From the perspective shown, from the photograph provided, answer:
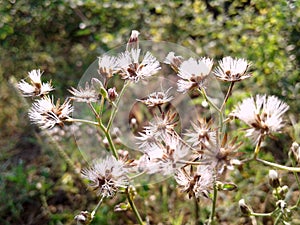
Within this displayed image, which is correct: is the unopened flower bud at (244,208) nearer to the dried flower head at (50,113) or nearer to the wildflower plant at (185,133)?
the wildflower plant at (185,133)

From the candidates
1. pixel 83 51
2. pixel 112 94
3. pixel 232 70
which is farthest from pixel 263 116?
pixel 83 51

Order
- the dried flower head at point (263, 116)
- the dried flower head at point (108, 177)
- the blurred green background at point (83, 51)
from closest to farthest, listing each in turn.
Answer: the dried flower head at point (263, 116) → the dried flower head at point (108, 177) → the blurred green background at point (83, 51)

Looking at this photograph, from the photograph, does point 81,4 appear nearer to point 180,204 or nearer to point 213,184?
point 180,204

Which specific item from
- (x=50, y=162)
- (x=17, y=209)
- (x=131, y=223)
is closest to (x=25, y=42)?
(x=50, y=162)

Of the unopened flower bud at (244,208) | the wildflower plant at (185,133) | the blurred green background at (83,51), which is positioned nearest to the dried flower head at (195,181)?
the wildflower plant at (185,133)

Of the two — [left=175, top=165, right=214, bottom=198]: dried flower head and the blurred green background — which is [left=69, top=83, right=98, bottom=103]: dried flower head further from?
the blurred green background
